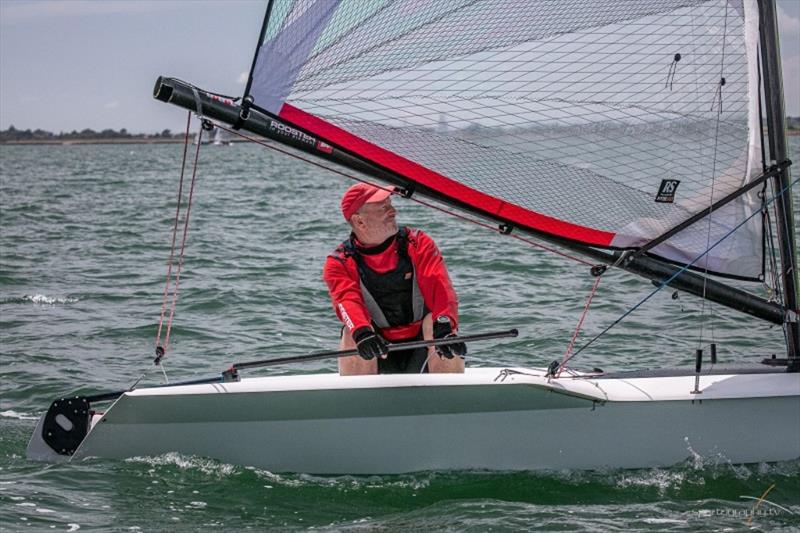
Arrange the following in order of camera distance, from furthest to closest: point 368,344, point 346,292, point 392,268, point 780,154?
point 392,268 → point 346,292 → point 780,154 → point 368,344

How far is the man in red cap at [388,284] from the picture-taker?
14.5 ft

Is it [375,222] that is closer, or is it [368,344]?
[368,344]

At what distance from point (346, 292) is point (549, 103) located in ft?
3.76

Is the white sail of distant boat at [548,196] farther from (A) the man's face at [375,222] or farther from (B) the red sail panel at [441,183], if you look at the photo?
(A) the man's face at [375,222]

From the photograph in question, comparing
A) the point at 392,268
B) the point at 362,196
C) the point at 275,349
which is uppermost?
the point at 362,196

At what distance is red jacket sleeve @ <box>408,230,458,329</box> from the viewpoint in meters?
4.41

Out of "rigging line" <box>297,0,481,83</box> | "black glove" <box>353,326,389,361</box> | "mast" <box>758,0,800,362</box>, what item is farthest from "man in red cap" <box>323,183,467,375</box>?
"mast" <box>758,0,800,362</box>

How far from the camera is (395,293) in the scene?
15.1ft

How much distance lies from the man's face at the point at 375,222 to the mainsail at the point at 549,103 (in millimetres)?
359

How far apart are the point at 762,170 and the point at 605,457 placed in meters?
1.36
